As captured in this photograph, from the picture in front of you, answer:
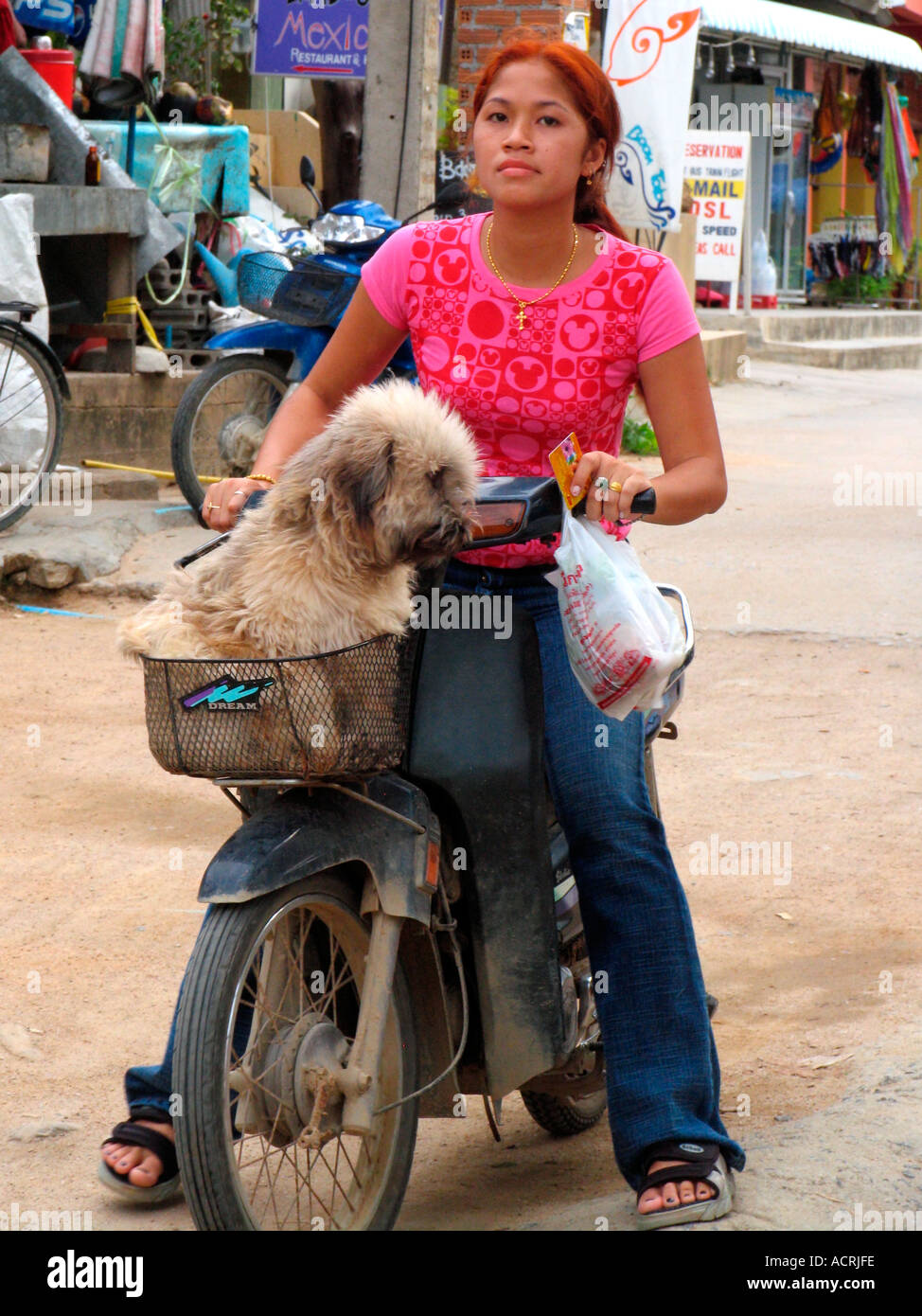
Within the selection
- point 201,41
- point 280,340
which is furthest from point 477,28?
point 280,340

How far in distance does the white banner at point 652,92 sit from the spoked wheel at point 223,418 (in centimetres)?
384

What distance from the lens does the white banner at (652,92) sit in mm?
10312

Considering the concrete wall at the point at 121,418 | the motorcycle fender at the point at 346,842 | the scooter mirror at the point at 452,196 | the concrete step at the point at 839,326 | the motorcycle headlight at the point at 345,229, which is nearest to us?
the motorcycle fender at the point at 346,842

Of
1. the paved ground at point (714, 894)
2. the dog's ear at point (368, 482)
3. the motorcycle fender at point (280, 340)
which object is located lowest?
the paved ground at point (714, 894)

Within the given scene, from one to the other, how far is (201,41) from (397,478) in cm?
1039

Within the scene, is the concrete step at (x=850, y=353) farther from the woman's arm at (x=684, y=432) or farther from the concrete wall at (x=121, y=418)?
the woman's arm at (x=684, y=432)

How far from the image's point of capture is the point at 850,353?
16984mm

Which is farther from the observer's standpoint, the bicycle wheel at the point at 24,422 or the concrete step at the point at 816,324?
the concrete step at the point at 816,324

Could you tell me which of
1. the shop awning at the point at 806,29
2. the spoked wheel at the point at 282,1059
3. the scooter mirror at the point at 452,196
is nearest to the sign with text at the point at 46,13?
the scooter mirror at the point at 452,196

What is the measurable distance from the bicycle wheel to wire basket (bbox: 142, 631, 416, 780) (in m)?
4.96

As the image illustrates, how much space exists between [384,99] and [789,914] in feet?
17.4

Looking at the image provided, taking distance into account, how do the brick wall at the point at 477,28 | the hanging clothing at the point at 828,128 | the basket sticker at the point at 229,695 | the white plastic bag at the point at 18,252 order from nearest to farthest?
the basket sticker at the point at 229,695 < the white plastic bag at the point at 18,252 < the brick wall at the point at 477,28 < the hanging clothing at the point at 828,128

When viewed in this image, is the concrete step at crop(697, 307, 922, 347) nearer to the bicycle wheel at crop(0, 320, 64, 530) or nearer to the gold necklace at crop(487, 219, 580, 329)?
the bicycle wheel at crop(0, 320, 64, 530)

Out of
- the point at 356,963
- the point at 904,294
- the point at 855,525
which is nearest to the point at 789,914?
the point at 356,963
